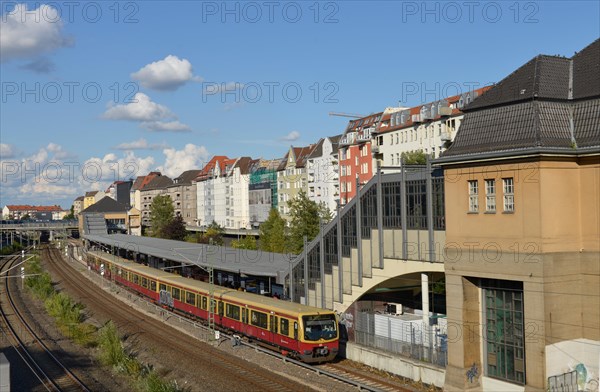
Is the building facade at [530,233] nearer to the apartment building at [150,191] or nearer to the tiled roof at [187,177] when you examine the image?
the tiled roof at [187,177]

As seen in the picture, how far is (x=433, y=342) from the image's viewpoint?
29.1 meters

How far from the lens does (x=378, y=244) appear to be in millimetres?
32281

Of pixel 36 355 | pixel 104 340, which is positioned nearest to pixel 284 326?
pixel 104 340

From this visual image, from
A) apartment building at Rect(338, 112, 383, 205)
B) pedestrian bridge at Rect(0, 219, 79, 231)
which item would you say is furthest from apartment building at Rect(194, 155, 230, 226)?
apartment building at Rect(338, 112, 383, 205)

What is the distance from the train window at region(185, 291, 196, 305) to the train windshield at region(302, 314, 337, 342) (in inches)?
576

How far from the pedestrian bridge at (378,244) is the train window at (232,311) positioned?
13.1 ft

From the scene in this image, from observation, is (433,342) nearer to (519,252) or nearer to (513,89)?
(519,252)

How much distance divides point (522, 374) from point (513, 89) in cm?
1053

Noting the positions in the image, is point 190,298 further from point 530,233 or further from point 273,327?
point 530,233

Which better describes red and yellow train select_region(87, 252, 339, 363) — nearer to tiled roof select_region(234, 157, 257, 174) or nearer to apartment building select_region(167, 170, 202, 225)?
tiled roof select_region(234, 157, 257, 174)

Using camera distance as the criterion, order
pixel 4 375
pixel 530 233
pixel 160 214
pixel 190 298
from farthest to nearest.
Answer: pixel 160 214
pixel 190 298
pixel 530 233
pixel 4 375

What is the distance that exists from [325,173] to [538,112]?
73.6m

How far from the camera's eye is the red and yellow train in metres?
30.9

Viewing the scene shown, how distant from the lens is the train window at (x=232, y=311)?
122 ft
